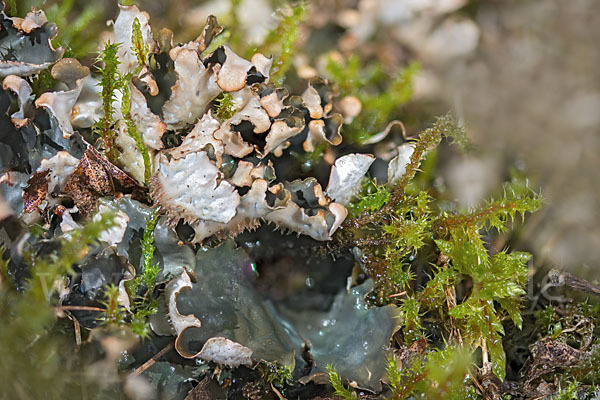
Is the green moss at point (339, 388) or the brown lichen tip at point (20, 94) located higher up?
the brown lichen tip at point (20, 94)

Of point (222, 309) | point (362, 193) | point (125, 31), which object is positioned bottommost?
point (222, 309)

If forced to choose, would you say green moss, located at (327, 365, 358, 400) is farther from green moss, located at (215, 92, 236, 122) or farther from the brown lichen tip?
the brown lichen tip

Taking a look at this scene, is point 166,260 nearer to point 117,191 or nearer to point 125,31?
point 117,191

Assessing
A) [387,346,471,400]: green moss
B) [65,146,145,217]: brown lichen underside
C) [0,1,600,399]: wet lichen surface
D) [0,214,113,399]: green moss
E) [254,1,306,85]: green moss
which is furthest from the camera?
[254,1,306,85]: green moss

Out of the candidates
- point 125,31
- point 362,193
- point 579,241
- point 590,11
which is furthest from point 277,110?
point 590,11

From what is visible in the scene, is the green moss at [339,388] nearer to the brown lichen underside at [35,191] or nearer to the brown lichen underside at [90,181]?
the brown lichen underside at [90,181]

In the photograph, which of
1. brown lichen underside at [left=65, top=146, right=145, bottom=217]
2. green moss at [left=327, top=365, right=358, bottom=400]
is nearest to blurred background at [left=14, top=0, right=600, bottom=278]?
brown lichen underside at [left=65, top=146, right=145, bottom=217]

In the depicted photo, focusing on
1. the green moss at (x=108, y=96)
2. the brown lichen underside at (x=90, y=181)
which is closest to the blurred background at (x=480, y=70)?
the green moss at (x=108, y=96)
